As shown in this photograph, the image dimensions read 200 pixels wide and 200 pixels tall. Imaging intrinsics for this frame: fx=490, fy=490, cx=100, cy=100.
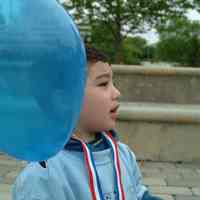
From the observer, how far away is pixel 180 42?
112 feet

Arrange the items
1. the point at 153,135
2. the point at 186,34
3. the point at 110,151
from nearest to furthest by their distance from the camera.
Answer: the point at 110,151 → the point at 153,135 → the point at 186,34

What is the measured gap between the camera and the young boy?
148 centimetres

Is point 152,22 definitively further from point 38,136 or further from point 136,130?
point 38,136

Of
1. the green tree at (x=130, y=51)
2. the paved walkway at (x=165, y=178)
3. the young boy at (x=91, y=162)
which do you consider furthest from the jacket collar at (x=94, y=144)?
the green tree at (x=130, y=51)

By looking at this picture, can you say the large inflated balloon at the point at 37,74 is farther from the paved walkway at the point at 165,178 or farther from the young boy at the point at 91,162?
the paved walkway at the point at 165,178

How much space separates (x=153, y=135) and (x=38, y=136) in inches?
195

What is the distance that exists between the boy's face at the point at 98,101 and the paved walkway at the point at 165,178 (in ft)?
9.46

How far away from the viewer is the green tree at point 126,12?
2022cm

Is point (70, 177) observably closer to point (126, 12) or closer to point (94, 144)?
point (94, 144)

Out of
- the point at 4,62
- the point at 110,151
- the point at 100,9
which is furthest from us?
the point at 100,9

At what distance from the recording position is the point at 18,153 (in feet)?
3.61

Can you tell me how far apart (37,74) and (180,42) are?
34.0 meters

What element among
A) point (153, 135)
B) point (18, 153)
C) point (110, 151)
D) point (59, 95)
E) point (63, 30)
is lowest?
point (153, 135)

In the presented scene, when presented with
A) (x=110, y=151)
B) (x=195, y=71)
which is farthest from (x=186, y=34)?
(x=110, y=151)
